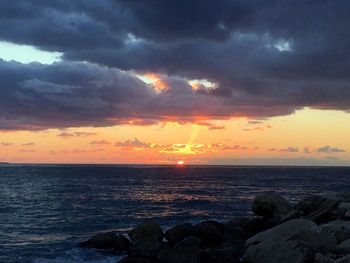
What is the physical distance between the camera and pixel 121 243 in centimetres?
3347

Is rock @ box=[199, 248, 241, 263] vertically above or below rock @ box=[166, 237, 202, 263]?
above

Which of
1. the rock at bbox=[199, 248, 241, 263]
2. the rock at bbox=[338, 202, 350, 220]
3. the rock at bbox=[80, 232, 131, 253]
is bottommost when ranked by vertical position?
the rock at bbox=[80, 232, 131, 253]

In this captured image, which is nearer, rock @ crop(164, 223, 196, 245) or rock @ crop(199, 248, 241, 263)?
rock @ crop(199, 248, 241, 263)

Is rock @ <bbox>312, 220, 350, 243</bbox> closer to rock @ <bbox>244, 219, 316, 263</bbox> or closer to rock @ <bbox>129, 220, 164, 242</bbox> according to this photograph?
rock @ <bbox>244, 219, 316, 263</bbox>

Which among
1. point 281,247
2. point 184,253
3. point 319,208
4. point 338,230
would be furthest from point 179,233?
point 281,247

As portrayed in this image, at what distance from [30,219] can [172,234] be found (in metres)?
21.0

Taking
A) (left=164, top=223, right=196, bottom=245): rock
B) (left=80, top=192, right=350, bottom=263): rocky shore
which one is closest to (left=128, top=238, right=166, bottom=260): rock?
(left=80, top=192, right=350, bottom=263): rocky shore

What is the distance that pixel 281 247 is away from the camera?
21.3 meters

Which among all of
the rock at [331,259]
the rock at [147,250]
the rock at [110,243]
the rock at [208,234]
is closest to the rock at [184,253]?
the rock at [147,250]

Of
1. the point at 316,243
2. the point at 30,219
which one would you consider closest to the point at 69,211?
the point at 30,219

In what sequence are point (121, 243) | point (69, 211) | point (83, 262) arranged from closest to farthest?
point (83, 262) → point (121, 243) → point (69, 211)

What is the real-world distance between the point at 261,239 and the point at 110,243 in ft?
41.3

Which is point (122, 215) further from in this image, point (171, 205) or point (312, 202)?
point (312, 202)

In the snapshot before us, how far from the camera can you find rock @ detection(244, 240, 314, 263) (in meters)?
19.8
